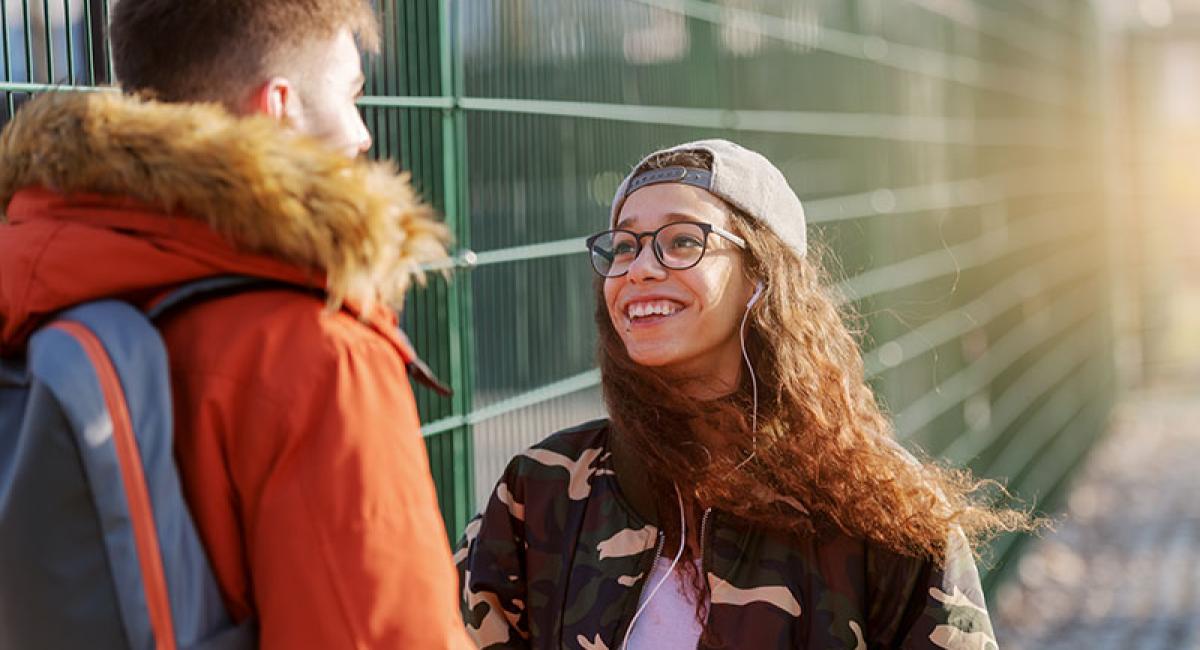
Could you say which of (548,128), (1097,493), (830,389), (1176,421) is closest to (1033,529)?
(830,389)

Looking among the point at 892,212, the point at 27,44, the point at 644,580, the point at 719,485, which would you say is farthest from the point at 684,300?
the point at 892,212

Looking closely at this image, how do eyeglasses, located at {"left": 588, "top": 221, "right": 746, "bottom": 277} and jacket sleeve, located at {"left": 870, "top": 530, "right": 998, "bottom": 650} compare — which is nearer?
jacket sleeve, located at {"left": 870, "top": 530, "right": 998, "bottom": 650}

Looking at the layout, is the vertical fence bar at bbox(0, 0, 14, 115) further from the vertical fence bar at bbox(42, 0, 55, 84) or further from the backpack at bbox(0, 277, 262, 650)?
the backpack at bbox(0, 277, 262, 650)

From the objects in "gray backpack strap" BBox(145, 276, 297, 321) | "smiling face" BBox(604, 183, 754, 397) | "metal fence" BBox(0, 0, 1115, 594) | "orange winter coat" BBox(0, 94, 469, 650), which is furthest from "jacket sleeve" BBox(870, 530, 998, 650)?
"metal fence" BBox(0, 0, 1115, 594)

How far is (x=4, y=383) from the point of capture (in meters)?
1.88

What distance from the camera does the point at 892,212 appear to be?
8.51 metres

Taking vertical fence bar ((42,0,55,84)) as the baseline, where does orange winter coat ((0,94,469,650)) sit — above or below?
below

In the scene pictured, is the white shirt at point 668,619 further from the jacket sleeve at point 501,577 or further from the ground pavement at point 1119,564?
the ground pavement at point 1119,564

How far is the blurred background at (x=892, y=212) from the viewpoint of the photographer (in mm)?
4238

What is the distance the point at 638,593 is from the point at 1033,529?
44.8 inches

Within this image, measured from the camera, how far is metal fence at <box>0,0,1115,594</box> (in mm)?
4184

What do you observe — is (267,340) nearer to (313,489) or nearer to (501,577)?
(313,489)

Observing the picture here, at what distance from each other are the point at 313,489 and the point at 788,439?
136 centimetres

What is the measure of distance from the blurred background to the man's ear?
867 mm
